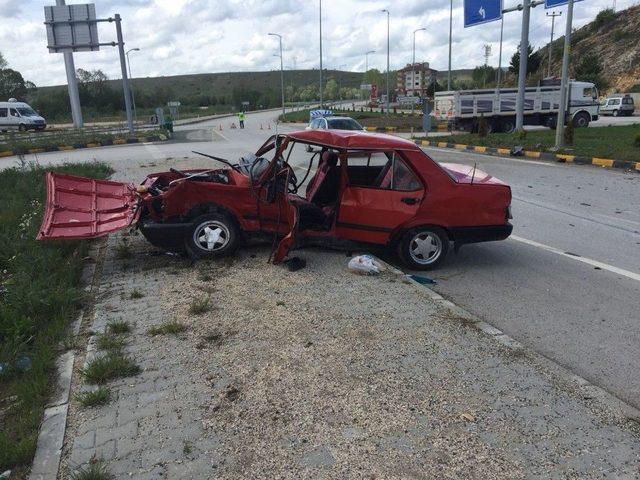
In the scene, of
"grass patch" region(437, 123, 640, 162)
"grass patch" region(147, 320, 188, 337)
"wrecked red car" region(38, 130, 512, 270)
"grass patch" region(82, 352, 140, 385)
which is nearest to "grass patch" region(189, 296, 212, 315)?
"grass patch" region(147, 320, 188, 337)

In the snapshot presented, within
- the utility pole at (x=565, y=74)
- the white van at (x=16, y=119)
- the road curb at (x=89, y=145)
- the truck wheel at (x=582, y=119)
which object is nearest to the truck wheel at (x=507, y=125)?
the truck wheel at (x=582, y=119)

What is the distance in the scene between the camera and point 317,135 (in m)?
6.34

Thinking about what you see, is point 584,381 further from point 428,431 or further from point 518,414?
point 428,431

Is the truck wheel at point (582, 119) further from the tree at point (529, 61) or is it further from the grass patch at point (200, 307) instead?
the tree at point (529, 61)

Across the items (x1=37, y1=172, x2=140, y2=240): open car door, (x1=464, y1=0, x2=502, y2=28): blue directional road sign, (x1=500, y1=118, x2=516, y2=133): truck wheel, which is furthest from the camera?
(x1=500, y1=118, x2=516, y2=133): truck wheel

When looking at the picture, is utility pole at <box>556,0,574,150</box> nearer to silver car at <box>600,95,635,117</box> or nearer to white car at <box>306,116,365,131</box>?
white car at <box>306,116,365,131</box>

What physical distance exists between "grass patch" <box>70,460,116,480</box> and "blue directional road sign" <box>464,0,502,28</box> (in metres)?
23.7

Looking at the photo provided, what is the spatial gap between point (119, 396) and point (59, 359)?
893 millimetres

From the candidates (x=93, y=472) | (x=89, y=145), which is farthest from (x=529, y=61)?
(x=93, y=472)

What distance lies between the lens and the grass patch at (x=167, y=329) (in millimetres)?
4492

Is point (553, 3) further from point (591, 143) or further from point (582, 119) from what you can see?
point (582, 119)

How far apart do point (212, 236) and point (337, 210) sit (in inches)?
58.2

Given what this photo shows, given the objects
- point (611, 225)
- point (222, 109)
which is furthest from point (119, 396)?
point (222, 109)

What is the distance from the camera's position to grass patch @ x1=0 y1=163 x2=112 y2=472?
11.0ft
